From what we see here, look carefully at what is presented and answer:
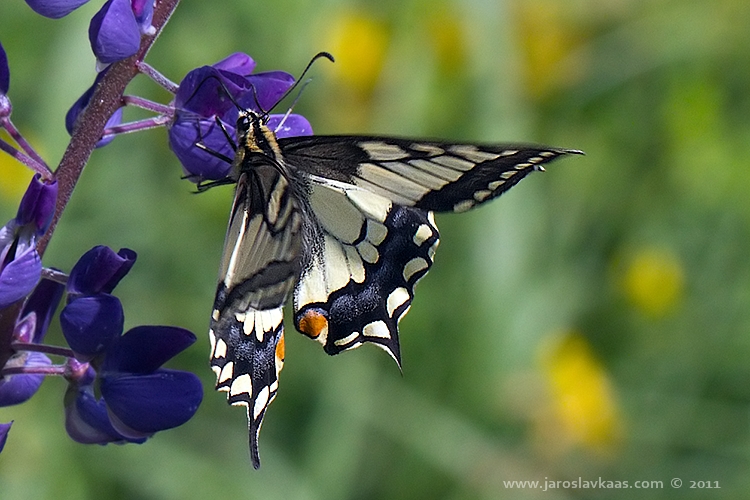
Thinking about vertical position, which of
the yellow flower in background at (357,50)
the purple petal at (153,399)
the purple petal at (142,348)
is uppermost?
the yellow flower in background at (357,50)

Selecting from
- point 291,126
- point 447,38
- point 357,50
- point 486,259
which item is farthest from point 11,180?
point 291,126

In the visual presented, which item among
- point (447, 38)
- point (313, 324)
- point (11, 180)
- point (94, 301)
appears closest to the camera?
point (94, 301)

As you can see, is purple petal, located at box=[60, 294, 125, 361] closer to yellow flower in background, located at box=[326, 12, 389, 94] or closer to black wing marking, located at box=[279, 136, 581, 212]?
black wing marking, located at box=[279, 136, 581, 212]

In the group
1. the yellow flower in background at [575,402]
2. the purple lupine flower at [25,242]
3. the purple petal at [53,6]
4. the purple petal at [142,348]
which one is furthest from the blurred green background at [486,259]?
the purple petal at [53,6]

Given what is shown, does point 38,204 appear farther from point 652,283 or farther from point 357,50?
point 357,50

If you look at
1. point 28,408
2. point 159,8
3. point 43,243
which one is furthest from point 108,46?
point 28,408

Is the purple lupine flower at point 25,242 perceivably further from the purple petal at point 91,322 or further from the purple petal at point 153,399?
the purple petal at point 153,399

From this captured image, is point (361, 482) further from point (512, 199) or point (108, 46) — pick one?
point (108, 46)
